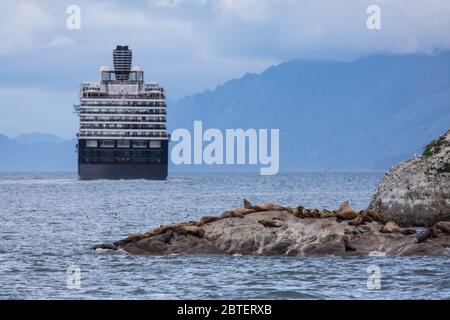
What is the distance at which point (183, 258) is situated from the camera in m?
30.6

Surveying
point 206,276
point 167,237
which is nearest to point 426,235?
point 206,276

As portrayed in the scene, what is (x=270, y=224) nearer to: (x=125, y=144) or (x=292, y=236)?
(x=292, y=236)

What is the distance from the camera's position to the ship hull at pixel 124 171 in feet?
A: 489

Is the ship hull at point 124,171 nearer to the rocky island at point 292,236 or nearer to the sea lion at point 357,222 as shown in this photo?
the rocky island at point 292,236

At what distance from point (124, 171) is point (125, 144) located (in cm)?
523

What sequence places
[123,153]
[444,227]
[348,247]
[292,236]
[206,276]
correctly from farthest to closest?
[123,153]
[292,236]
[444,227]
[348,247]
[206,276]

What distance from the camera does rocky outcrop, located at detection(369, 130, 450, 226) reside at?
37.7 metres

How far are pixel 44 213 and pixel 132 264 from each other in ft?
119

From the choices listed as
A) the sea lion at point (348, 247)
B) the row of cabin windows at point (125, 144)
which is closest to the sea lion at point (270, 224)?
the sea lion at point (348, 247)

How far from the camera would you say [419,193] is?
38.1m

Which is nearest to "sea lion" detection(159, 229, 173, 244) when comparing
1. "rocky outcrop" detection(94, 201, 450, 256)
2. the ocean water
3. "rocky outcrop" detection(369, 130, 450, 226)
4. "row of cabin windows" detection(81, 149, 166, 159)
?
"rocky outcrop" detection(94, 201, 450, 256)

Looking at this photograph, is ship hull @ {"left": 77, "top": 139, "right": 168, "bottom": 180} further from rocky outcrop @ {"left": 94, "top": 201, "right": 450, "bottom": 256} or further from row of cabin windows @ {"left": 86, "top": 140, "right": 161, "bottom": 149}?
rocky outcrop @ {"left": 94, "top": 201, "right": 450, "bottom": 256}
